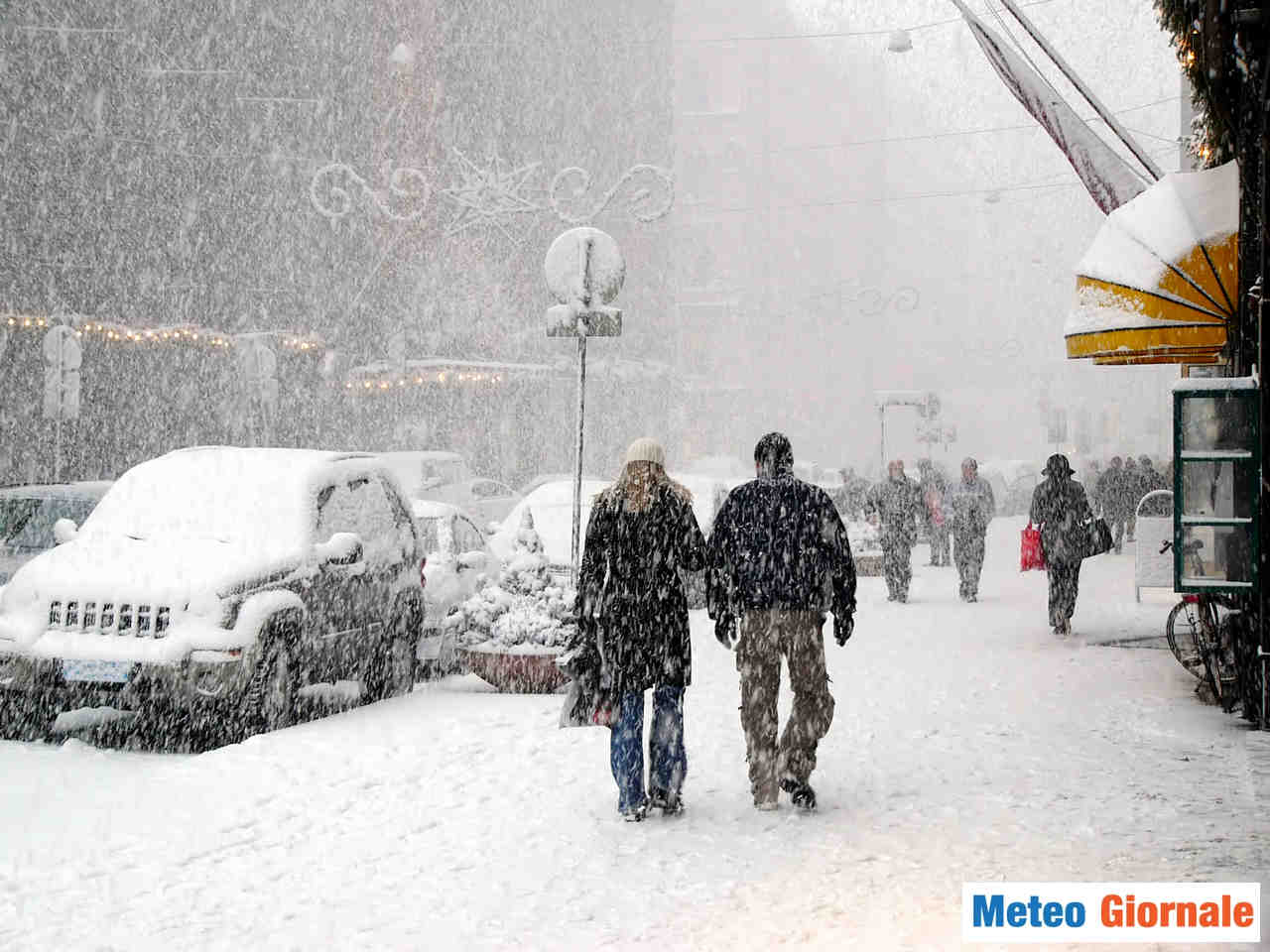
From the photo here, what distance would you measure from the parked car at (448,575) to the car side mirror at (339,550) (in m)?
1.27

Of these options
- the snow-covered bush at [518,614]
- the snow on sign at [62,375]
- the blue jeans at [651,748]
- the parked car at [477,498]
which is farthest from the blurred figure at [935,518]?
the blue jeans at [651,748]

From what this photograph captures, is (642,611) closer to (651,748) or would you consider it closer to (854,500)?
(651,748)

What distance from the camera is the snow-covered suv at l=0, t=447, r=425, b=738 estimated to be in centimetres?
864

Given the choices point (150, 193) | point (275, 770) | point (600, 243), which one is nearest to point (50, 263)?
point (150, 193)

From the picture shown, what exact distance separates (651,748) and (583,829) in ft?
1.71

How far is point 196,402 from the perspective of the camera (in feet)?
98.0

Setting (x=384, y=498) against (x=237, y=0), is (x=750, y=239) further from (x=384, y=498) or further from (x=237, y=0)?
(x=384, y=498)

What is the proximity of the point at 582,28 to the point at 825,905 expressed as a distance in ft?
133

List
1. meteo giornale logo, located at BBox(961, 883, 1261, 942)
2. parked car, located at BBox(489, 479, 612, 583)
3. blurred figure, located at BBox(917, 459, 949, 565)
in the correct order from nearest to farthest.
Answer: meteo giornale logo, located at BBox(961, 883, 1261, 942) < parked car, located at BBox(489, 479, 612, 583) < blurred figure, located at BBox(917, 459, 949, 565)

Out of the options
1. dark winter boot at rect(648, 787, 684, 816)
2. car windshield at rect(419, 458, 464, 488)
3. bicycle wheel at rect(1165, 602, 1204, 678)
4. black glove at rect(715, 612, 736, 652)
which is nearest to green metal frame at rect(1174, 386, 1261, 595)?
bicycle wheel at rect(1165, 602, 1204, 678)

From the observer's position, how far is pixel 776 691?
7129 mm

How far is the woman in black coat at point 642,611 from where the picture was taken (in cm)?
680

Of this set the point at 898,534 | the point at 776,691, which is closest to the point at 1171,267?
the point at 776,691

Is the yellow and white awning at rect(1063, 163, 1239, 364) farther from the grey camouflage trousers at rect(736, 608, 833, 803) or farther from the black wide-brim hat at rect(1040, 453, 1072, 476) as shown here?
the black wide-brim hat at rect(1040, 453, 1072, 476)
